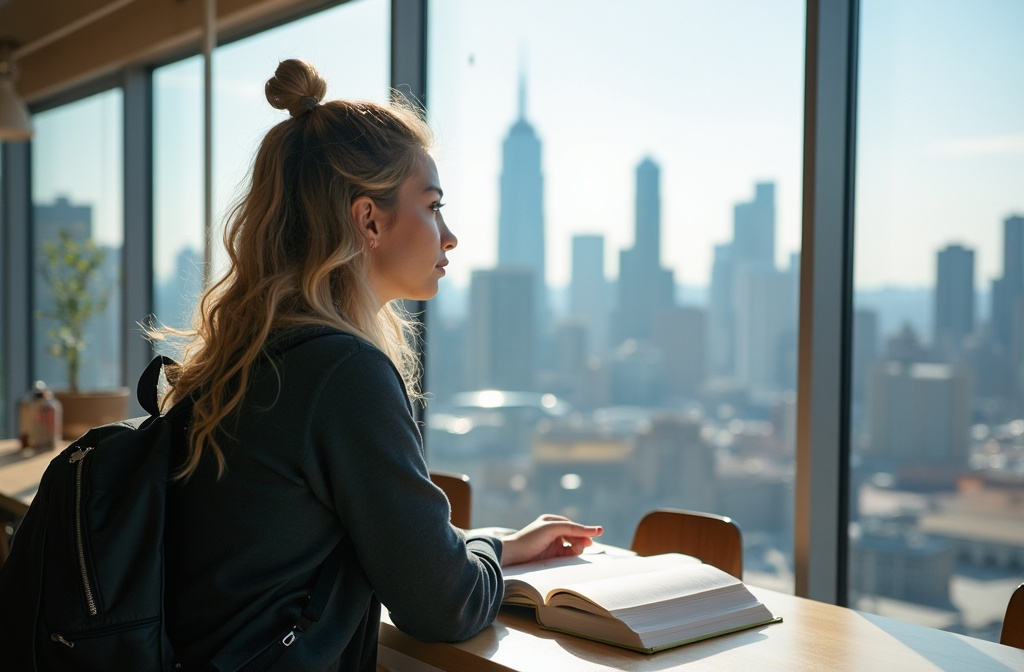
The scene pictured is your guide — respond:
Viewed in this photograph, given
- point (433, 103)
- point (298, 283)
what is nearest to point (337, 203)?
point (298, 283)

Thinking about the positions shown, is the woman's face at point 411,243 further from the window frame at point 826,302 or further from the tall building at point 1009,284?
the tall building at point 1009,284

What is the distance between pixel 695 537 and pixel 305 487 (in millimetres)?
954

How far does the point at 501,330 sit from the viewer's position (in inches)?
128

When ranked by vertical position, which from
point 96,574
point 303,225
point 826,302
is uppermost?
point 303,225

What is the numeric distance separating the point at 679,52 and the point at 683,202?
1.39 feet

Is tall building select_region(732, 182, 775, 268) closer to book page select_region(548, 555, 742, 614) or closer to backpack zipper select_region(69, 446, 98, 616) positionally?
book page select_region(548, 555, 742, 614)

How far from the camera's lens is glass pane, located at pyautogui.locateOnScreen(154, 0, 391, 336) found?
3.48 m

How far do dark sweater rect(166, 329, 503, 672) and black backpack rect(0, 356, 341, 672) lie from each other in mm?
42

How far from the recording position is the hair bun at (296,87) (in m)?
1.50

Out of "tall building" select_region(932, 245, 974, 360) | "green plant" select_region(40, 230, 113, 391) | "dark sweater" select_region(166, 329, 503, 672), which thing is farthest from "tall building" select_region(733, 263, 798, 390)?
"green plant" select_region(40, 230, 113, 391)

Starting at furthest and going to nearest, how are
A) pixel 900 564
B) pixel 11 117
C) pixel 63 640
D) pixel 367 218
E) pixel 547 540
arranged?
pixel 11 117
pixel 900 564
pixel 547 540
pixel 367 218
pixel 63 640

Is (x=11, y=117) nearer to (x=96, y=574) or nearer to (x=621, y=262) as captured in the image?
(x=621, y=262)

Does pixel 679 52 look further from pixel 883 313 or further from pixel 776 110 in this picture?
pixel 883 313

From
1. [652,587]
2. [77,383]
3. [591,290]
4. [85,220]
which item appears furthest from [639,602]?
[85,220]
